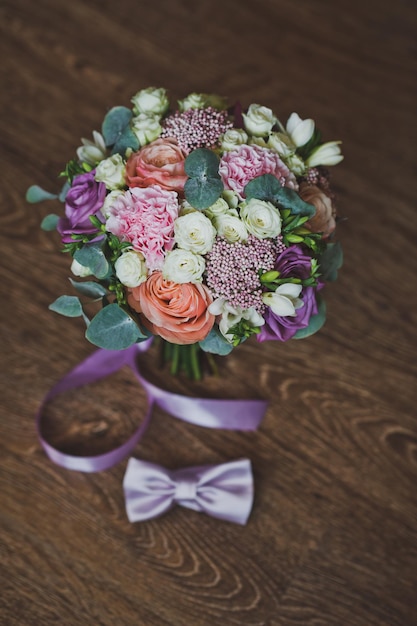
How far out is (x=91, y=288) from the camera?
2.85ft

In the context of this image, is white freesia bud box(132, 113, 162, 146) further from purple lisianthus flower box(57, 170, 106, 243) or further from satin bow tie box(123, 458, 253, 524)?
satin bow tie box(123, 458, 253, 524)

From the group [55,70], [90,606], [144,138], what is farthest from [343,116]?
[90,606]

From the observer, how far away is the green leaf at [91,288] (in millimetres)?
862

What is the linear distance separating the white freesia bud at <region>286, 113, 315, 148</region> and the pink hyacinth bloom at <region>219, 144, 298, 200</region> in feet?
0.26

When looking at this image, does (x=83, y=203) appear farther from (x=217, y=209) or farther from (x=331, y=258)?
(x=331, y=258)

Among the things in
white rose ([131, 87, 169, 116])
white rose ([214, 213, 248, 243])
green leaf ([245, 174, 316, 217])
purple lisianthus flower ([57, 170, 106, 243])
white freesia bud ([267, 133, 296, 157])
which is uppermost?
white freesia bud ([267, 133, 296, 157])

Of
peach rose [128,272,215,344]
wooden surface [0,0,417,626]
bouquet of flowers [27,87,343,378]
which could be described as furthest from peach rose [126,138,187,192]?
wooden surface [0,0,417,626]

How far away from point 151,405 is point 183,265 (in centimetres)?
36

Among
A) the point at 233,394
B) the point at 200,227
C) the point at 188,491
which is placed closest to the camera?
the point at 200,227

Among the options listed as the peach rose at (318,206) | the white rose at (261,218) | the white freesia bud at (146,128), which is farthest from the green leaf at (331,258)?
the white freesia bud at (146,128)

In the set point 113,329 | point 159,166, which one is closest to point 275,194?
point 159,166

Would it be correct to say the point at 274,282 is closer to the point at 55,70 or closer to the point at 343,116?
the point at 343,116

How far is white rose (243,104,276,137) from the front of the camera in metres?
0.83

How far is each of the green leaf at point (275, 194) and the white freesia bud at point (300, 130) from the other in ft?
0.35
